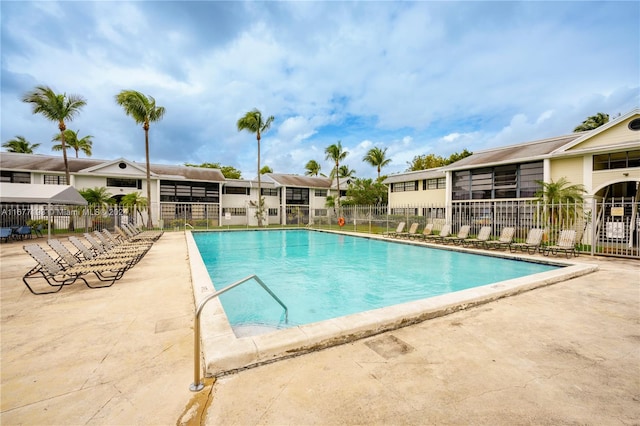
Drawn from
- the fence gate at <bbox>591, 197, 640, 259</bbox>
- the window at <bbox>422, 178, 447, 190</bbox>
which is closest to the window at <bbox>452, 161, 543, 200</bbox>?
the window at <bbox>422, 178, 447, 190</bbox>

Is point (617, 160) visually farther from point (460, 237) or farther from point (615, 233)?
point (460, 237)

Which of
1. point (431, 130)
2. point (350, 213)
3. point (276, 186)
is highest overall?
point (431, 130)

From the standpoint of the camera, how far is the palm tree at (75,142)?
27.8 m

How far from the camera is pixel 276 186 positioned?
34938 millimetres

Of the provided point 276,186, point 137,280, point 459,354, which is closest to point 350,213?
point 276,186

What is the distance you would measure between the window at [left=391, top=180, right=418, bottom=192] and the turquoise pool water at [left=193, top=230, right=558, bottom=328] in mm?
13324

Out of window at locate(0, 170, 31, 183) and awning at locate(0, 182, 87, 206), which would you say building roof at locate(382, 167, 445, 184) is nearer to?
awning at locate(0, 182, 87, 206)

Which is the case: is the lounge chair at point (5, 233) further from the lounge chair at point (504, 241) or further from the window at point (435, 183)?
the window at point (435, 183)

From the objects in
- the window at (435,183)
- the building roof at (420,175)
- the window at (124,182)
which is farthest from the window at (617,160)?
the window at (124,182)

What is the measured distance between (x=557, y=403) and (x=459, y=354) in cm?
91

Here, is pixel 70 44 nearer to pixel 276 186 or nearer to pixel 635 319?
pixel 635 319

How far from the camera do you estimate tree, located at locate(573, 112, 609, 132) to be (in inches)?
1165

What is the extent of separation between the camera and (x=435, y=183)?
25188 millimetres

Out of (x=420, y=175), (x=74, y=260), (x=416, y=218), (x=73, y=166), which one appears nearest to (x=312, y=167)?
(x=420, y=175)
